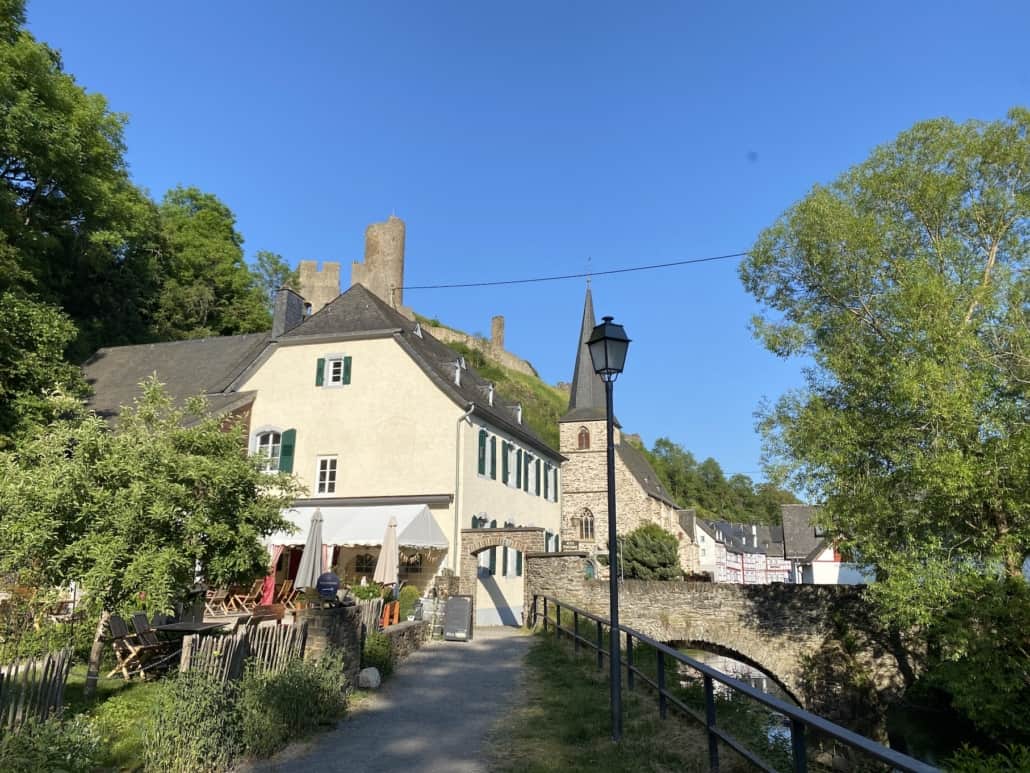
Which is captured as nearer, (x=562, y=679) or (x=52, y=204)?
(x=562, y=679)

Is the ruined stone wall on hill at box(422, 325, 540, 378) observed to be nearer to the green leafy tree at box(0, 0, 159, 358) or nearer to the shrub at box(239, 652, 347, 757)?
the green leafy tree at box(0, 0, 159, 358)

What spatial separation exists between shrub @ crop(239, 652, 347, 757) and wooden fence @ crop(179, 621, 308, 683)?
0.15 meters

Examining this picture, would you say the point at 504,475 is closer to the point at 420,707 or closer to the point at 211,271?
the point at 420,707

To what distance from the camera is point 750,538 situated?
86.5 metres

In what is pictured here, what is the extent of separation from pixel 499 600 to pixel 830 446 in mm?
10606

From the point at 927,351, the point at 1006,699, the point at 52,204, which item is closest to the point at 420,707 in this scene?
the point at 1006,699

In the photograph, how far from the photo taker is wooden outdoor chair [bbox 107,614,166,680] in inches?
380

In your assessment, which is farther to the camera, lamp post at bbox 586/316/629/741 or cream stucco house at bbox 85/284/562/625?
cream stucco house at bbox 85/284/562/625

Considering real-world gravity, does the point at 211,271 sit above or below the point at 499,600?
above

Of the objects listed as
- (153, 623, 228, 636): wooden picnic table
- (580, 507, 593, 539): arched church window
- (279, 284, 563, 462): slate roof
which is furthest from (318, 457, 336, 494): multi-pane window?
(580, 507, 593, 539): arched church window

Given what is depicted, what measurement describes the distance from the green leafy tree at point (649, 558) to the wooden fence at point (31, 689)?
33.1 metres

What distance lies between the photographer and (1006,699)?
12312mm

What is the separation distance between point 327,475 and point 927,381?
618 inches

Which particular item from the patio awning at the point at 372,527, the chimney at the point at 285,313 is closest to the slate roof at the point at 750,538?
the chimney at the point at 285,313
